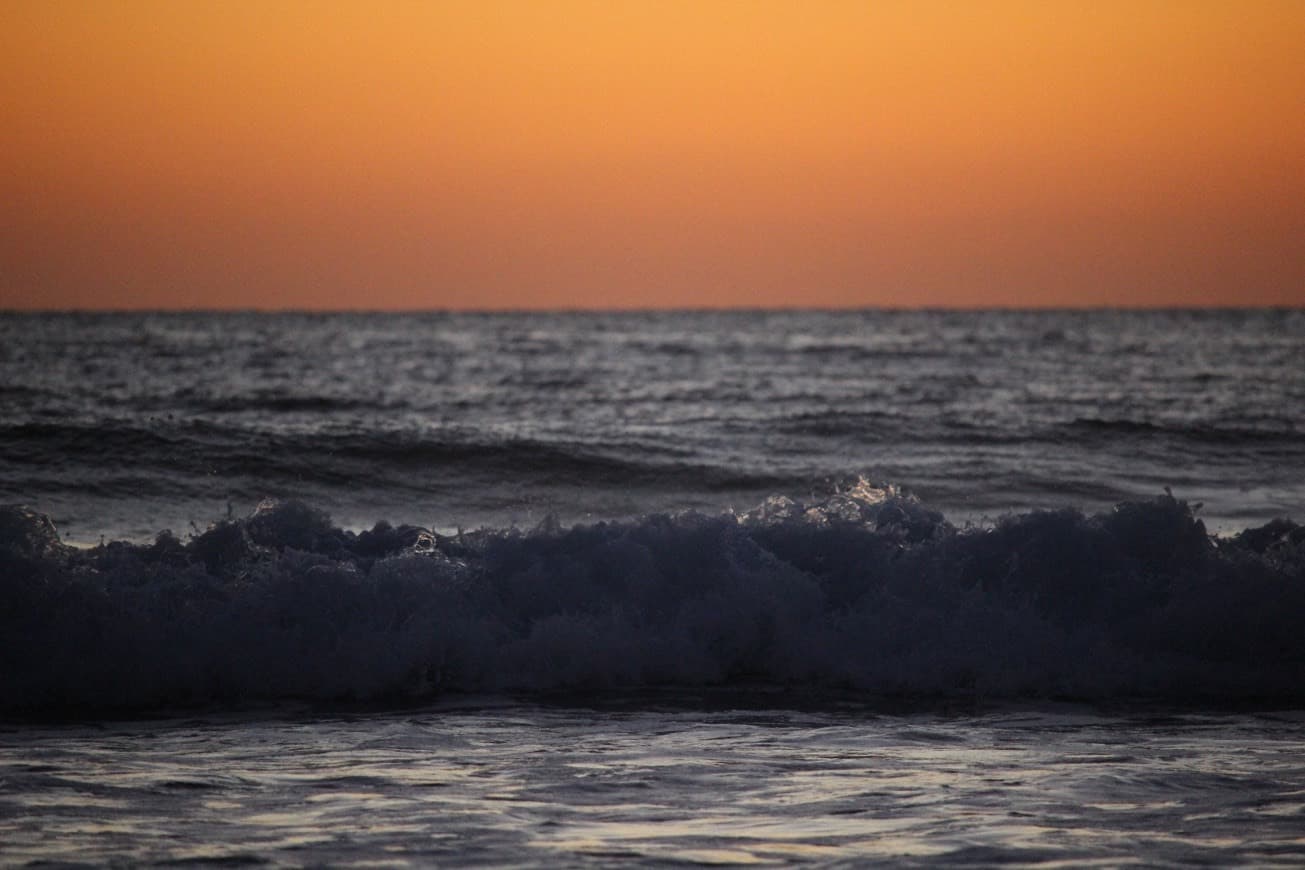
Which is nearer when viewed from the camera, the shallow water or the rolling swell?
the shallow water

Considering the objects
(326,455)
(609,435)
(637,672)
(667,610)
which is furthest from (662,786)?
(609,435)

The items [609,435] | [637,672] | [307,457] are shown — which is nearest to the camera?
[637,672]

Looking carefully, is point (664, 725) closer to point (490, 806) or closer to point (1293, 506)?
point (490, 806)

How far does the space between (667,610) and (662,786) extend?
3.02 metres

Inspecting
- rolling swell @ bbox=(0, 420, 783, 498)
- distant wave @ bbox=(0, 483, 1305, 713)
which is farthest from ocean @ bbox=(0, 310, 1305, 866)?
rolling swell @ bbox=(0, 420, 783, 498)

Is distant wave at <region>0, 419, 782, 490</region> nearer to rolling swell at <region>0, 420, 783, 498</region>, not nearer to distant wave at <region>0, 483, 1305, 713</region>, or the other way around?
rolling swell at <region>0, 420, 783, 498</region>

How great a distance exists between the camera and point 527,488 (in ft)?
A: 56.0

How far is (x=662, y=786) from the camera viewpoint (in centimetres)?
603

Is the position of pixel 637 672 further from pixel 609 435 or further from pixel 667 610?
pixel 609 435

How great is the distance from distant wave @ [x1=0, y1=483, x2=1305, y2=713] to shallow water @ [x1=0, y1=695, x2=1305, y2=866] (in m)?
0.59

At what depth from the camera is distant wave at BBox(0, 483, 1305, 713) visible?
8297mm

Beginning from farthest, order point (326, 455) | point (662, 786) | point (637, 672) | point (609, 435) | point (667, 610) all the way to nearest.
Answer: point (609, 435) → point (326, 455) → point (667, 610) → point (637, 672) → point (662, 786)

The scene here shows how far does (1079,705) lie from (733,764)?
8.54 feet

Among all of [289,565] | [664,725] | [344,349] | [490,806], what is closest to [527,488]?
[289,565]
